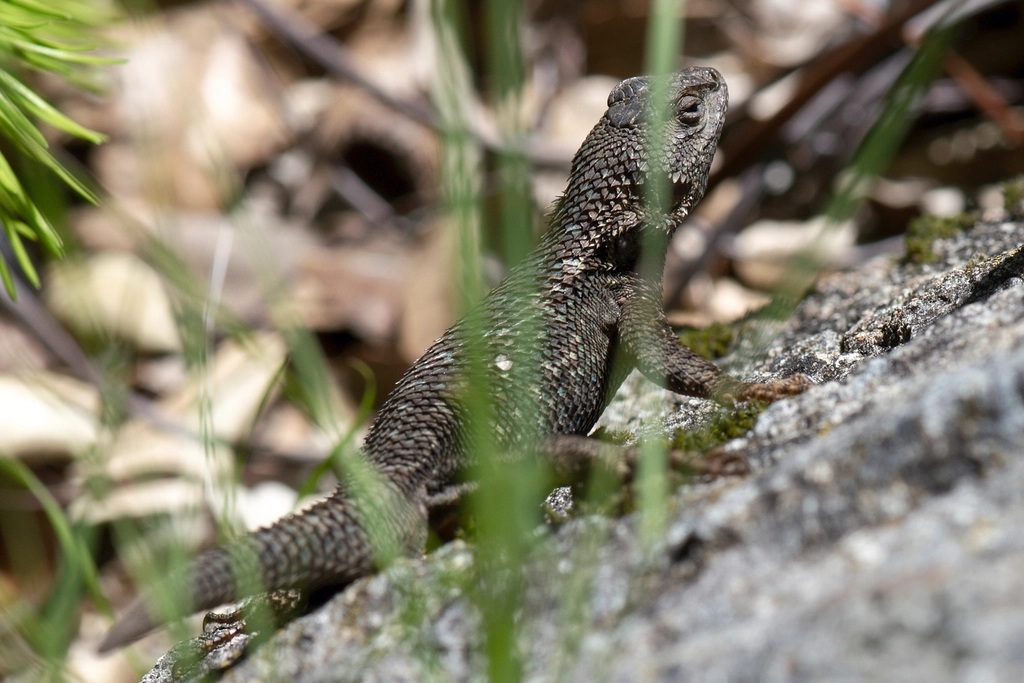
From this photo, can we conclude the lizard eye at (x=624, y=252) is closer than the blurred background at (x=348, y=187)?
Yes

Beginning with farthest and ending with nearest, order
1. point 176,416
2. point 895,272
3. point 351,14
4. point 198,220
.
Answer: point 351,14 → point 198,220 → point 176,416 → point 895,272

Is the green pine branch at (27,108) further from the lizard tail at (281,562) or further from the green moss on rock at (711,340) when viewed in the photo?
the green moss on rock at (711,340)

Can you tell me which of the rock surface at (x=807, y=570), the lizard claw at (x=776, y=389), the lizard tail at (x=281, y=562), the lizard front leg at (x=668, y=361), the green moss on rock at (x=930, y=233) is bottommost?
the rock surface at (x=807, y=570)

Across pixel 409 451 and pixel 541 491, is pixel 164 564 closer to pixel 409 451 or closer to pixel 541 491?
pixel 409 451

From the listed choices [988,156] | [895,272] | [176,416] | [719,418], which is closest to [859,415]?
[719,418]

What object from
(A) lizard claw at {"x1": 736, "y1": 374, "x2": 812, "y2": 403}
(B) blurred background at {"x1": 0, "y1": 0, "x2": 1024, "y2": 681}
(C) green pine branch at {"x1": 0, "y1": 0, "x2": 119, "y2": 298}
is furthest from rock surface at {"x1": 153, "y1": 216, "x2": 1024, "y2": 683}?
(B) blurred background at {"x1": 0, "y1": 0, "x2": 1024, "y2": 681}

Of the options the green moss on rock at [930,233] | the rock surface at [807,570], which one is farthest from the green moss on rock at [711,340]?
the rock surface at [807,570]

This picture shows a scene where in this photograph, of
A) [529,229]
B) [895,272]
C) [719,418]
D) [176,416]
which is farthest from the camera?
[176,416]
